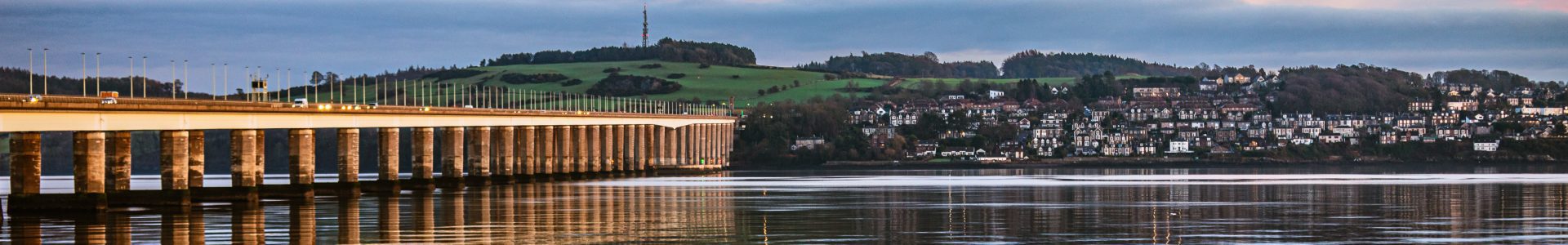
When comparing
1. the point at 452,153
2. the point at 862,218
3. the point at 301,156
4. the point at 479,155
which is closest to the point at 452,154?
the point at 452,153

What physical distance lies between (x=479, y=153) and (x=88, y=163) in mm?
56690

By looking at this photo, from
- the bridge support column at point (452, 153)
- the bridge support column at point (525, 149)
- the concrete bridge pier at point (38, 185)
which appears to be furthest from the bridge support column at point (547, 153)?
the concrete bridge pier at point (38, 185)

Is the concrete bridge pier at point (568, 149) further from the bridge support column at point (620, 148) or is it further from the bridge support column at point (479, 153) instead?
the bridge support column at point (620, 148)

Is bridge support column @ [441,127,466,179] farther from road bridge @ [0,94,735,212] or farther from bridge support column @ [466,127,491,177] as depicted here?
bridge support column @ [466,127,491,177]

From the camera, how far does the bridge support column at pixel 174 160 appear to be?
6875cm

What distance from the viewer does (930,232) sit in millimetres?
48562

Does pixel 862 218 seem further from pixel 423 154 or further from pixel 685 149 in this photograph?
pixel 685 149

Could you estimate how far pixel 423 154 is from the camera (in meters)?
104

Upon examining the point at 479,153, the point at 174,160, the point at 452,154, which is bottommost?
the point at 479,153

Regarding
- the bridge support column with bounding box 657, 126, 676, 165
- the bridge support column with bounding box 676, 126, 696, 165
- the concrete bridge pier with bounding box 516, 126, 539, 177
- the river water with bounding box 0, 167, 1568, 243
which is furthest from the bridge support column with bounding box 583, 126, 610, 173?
the river water with bounding box 0, 167, 1568, 243

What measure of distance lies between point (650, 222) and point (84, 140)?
1906cm

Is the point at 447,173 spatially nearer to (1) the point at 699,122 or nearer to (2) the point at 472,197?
(2) the point at 472,197

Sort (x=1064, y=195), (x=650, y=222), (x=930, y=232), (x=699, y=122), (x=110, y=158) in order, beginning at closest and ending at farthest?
(x=930, y=232), (x=650, y=222), (x=110, y=158), (x=1064, y=195), (x=699, y=122)

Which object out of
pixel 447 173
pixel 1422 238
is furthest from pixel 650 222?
pixel 447 173
